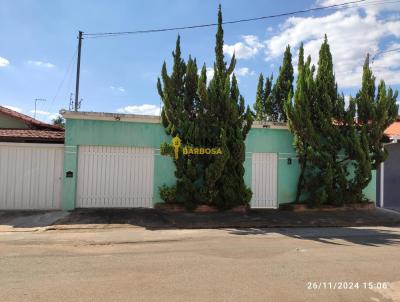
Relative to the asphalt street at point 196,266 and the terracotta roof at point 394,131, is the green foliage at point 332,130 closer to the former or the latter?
the terracotta roof at point 394,131

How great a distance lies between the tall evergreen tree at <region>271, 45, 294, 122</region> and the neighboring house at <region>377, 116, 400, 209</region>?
5.27 m

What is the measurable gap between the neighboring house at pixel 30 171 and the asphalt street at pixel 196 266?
2871 mm

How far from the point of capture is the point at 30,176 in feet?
37.0

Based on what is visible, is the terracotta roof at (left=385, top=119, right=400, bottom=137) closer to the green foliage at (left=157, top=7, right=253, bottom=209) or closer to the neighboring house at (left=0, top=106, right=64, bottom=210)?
the green foliage at (left=157, top=7, right=253, bottom=209)

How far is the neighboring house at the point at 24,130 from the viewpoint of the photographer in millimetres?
11422

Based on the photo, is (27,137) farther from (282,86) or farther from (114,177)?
(282,86)

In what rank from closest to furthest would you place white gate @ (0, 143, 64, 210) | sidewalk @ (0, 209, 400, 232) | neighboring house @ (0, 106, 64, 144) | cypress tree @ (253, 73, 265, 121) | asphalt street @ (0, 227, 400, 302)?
asphalt street @ (0, 227, 400, 302), sidewalk @ (0, 209, 400, 232), white gate @ (0, 143, 64, 210), neighboring house @ (0, 106, 64, 144), cypress tree @ (253, 73, 265, 121)

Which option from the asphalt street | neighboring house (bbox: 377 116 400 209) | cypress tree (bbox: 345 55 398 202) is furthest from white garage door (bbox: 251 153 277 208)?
neighboring house (bbox: 377 116 400 209)

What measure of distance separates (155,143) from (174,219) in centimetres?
301

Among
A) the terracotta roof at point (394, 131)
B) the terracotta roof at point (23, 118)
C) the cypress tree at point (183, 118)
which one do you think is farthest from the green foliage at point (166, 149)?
the terracotta roof at point (394, 131)

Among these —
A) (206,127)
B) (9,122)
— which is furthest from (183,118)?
(9,122)

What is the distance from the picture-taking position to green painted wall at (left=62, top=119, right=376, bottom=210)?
11.5 m

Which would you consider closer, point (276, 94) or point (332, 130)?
point (332, 130)

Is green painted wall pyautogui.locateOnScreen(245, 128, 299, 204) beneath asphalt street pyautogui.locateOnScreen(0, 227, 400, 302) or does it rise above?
above
